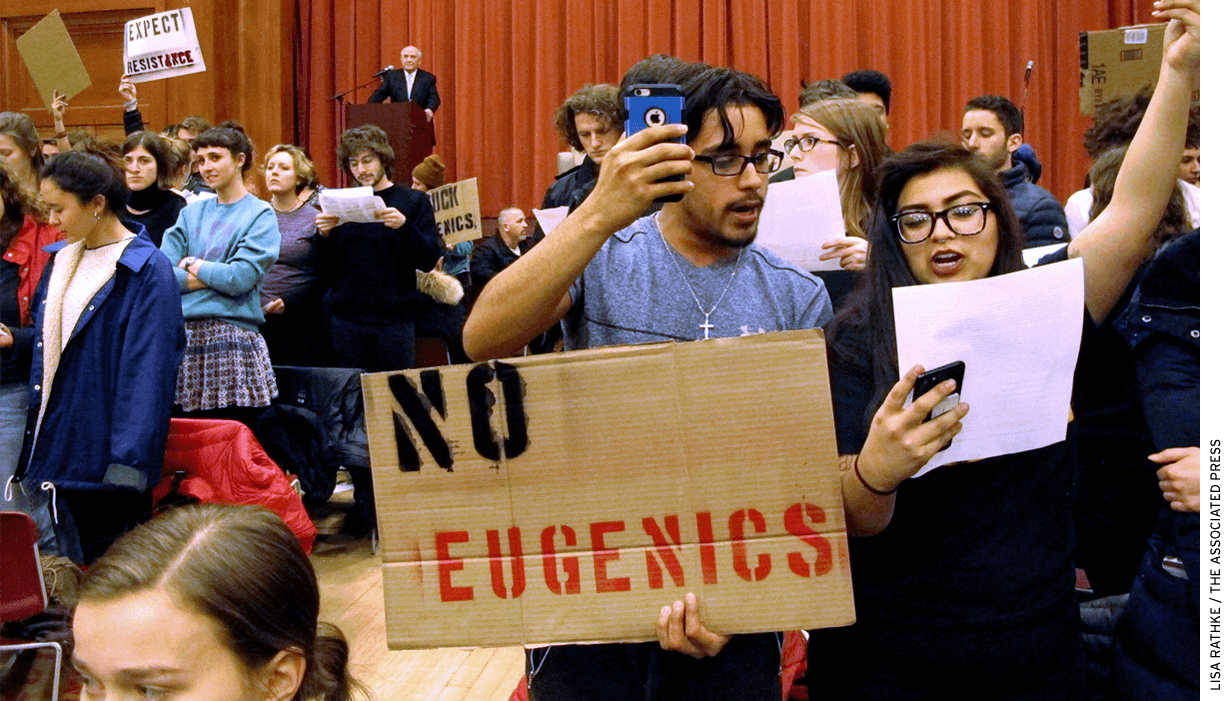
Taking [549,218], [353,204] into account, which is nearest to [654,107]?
[549,218]

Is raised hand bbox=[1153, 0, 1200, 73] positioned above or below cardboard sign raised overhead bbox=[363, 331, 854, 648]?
above

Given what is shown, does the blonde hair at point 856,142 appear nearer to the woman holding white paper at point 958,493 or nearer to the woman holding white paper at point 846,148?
the woman holding white paper at point 846,148

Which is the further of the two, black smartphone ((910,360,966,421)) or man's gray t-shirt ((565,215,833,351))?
man's gray t-shirt ((565,215,833,351))

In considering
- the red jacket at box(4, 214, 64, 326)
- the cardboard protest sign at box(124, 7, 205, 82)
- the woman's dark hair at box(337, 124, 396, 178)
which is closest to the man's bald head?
the cardboard protest sign at box(124, 7, 205, 82)

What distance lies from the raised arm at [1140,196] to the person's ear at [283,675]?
1124 millimetres

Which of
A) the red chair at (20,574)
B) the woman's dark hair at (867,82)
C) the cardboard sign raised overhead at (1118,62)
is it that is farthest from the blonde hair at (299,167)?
the cardboard sign raised overhead at (1118,62)

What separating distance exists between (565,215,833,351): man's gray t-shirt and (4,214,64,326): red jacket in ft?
8.52

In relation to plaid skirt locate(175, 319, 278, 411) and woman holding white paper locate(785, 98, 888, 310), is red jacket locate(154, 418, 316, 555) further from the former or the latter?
woman holding white paper locate(785, 98, 888, 310)

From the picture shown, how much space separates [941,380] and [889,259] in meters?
0.30

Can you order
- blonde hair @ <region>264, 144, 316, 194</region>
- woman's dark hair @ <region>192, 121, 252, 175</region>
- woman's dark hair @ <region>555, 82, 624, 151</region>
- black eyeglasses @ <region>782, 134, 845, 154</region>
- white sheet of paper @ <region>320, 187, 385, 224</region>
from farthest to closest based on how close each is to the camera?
blonde hair @ <region>264, 144, 316, 194</region> → white sheet of paper @ <region>320, 187, 385, 224</region> → woman's dark hair @ <region>192, 121, 252, 175</region> → woman's dark hair @ <region>555, 82, 624, 151</region> → black eyeglasses @ <region>782, 134, 845, 154</region>

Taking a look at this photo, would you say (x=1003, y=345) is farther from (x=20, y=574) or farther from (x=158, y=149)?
(x=158, y=149)

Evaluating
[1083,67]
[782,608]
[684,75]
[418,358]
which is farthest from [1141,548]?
[418,358]

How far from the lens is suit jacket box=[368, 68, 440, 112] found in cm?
840

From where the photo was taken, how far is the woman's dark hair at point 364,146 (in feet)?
15.8
